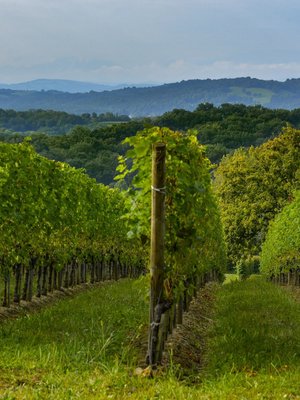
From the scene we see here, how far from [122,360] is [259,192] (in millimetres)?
62730

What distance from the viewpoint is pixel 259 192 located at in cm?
7150

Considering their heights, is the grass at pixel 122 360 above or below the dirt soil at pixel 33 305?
above

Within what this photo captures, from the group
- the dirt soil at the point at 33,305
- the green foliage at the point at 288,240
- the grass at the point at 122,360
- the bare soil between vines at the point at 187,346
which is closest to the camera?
the grass at the point at 122,360

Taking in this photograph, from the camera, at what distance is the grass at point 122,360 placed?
8.45 m

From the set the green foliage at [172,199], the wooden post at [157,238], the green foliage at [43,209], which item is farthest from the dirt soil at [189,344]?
the green foliage at [43,209]

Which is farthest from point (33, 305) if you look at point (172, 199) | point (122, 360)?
point (122, 360)

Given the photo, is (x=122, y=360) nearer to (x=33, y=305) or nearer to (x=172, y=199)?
(x=172, y=199)

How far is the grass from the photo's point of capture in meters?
8.45

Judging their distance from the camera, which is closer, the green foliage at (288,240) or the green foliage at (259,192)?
the green foliage at (288,240)

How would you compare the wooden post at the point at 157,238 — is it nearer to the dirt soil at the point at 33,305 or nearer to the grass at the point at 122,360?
the grass at the point at 122,360

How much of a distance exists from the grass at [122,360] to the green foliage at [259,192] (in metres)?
54.3

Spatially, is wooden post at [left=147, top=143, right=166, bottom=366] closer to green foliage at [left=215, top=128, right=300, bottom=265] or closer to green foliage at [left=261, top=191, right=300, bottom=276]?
green foliage at [left=261, top=191, right=300, bottom=276]

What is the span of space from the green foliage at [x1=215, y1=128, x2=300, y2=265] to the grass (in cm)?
5432

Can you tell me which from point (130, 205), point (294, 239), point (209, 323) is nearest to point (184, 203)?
point (130, 205)
